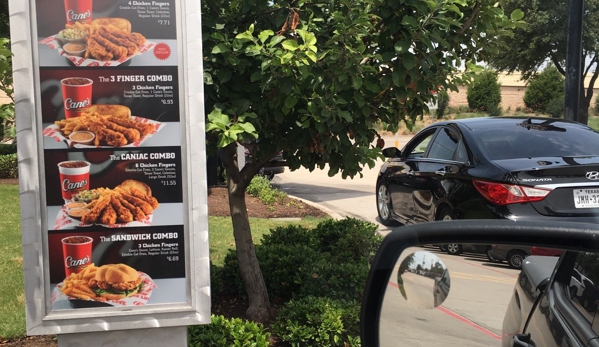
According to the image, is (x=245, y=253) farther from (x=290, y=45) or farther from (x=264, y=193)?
(x=264, y=193)

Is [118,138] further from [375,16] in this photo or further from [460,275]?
[460,275]

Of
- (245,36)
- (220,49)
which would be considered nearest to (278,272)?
(220,49)

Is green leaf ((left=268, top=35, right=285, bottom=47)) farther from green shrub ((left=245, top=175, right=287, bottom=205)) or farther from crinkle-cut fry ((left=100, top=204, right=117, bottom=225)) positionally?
green shrub ((left=245, top=175, right=287, bottom=205))

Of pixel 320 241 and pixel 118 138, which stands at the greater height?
pixel 118 138

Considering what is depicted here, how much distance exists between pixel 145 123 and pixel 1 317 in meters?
2.80

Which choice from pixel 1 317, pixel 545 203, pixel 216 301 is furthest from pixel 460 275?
pixel 545 203

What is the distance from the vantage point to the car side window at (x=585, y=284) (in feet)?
4.04

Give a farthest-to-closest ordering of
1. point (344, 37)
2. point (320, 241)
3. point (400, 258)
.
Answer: point (320, 241) < point (344, 37) < point (400, 258)

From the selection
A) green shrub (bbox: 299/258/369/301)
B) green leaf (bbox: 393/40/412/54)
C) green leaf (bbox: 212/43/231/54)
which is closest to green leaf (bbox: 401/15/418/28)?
green leaf (bbox: 393/40/412/54)

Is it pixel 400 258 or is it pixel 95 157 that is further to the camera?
pixel 95 157

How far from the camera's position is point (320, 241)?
23.0 ft

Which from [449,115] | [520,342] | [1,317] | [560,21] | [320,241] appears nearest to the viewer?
[520,342]

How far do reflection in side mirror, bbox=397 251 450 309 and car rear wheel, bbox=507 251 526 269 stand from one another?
0.13 metres

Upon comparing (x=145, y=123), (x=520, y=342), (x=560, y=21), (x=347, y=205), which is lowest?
(x=347, y=205)
